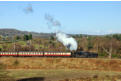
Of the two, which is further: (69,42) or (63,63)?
(69,42)

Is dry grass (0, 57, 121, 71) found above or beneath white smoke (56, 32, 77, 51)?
beneath

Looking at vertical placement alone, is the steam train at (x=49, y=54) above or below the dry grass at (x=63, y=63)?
above

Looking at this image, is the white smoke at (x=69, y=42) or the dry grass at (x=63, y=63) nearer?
the dry grass at (x=63, y=63)

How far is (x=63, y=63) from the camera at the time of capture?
4488cm

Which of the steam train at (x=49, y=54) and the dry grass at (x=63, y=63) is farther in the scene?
the steam train at (x=49, y=54)

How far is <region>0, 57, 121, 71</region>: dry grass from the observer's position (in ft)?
145

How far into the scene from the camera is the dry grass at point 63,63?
44.1m

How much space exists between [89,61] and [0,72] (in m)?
26.1

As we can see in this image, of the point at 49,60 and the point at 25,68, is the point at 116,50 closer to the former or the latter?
the point at 49,60

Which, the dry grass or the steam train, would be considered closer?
the dry grass

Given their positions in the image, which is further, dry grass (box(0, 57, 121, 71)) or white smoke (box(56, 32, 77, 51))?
white smoke (box(56, 32, 77, 51))

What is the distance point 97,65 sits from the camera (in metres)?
44.6

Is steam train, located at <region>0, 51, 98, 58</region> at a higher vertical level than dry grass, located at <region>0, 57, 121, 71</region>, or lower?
higher

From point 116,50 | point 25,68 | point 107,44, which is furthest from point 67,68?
point 107,44
